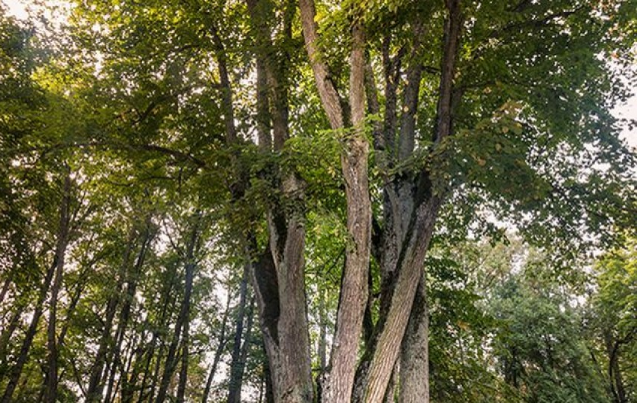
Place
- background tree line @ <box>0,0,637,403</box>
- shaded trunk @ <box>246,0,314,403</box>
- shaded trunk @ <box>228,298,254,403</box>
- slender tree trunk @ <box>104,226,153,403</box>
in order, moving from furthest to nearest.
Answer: shaded trunk @ <box>228,298,254,403</box>
slender tree trunk @ <box>104,226,153,403</box>
shaded trunk @ <box>246,0,314,403</box>
background tree line @ <box>0,0,637,403</box>

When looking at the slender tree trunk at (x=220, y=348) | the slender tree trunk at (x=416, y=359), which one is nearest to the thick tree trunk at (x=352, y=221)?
the slender tree trunk at (x=416, y=359)

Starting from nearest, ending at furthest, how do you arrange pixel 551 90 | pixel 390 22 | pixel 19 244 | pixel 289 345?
pixel 289 345, pixel 390 22, pixel 551 90, pixel 19 244

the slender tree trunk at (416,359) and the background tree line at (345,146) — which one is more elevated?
the background tree line at (345,146)

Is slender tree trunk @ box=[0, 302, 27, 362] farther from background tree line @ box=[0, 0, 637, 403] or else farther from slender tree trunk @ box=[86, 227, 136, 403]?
slender tree trunk @ box=[86, 227, 136, 403]

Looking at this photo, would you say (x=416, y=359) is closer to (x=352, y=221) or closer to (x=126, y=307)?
(x=352, y=221)

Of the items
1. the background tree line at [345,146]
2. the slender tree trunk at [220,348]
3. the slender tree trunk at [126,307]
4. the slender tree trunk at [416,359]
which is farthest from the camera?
the slender tree trunk at [220,348]

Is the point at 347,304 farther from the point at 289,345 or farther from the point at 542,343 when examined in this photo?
the point at 542,343

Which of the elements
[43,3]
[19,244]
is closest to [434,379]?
[19,244]

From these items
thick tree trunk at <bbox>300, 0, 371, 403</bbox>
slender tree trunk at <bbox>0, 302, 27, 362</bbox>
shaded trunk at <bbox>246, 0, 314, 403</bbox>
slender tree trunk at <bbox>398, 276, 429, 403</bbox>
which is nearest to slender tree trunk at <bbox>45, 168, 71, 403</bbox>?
slender tree trunk at <bbox>0, 302, 27, 362</bbox>

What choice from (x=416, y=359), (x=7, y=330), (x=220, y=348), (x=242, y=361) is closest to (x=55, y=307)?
(x=7, y=330)

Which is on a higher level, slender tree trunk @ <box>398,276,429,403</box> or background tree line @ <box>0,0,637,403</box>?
background tree line @ <box>0,0,637,403</box>

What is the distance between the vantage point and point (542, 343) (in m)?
14.2

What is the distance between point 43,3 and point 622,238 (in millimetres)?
11547

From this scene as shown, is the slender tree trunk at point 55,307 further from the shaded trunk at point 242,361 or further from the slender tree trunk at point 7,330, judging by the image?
the shaded trunk at point 242,361
